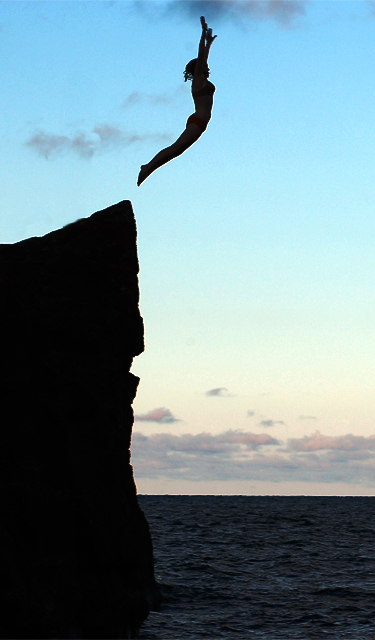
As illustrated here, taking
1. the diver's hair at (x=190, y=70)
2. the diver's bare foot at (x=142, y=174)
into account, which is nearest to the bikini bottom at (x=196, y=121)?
the diver's hair at (x=190, y=70)

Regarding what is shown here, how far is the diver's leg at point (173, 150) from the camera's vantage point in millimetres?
11438

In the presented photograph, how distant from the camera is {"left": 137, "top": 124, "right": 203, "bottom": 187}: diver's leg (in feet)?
37.5

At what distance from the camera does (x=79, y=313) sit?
42.4ft

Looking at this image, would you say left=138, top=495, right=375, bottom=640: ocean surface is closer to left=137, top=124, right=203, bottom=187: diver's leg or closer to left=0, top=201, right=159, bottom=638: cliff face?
left=0, top=201, right=159, bottom=638: cliff face

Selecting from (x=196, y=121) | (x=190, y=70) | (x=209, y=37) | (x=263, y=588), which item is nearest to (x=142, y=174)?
(x=196, y=121)

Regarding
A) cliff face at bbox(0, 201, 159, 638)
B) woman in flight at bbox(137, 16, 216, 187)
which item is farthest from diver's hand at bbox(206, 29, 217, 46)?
cliff face at bbox(0, 201, 159, 638)

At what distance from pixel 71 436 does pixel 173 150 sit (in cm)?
526

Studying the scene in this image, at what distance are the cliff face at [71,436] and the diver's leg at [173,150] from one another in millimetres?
2323

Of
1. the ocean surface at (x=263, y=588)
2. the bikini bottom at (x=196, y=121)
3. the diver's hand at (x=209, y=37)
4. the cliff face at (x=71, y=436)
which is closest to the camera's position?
the diver's hand at (x=209, y=37)

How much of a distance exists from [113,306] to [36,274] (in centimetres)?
156

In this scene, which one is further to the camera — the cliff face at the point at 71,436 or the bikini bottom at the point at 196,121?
the cliff face at the point at 71,436

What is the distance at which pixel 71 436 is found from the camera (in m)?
12.5

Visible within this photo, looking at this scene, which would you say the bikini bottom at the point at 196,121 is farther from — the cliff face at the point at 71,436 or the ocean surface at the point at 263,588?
the ocean surface at the point at 263,588

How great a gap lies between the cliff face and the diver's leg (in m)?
2.32
